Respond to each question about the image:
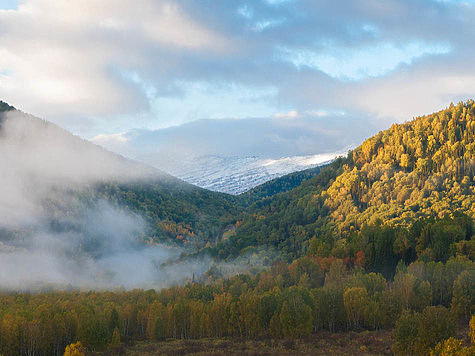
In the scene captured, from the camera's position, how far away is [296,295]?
7013 inches

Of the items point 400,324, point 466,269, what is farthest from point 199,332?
point 466,269

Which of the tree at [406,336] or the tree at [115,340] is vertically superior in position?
the tree at [406,336]

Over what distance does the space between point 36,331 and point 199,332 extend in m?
63.3

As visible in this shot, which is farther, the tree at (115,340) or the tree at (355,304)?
the tree at (115,340)

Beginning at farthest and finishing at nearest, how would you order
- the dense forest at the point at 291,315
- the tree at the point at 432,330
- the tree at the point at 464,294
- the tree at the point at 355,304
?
the tree at the point at 355,304
the dense forest at the point at 291,315
the tree at the point at 464,294
the tree at the point at 432,330

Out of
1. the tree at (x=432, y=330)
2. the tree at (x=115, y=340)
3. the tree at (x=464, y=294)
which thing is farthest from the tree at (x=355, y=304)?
the tree at (x=115, y=340)

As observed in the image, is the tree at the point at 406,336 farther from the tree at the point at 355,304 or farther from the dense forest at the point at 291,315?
the tree at the point at 355,304

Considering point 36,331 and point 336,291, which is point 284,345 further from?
point 36,331

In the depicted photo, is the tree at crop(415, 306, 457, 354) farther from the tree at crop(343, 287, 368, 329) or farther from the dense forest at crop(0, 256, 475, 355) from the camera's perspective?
the tree at crop(343, 287, 368, 329)

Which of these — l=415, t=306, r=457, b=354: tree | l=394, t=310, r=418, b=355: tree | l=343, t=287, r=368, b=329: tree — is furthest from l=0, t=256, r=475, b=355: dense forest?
l=415, t=306, r=457, b=354: tree

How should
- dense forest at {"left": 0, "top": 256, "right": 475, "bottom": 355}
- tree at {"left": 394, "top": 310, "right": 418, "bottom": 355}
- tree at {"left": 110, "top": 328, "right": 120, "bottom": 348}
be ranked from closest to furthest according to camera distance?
tree at {"left": 394, "top": 310, "right": 418, "bottom": 355}
dense forest at {"left": 0, "top": 256, "right": 475, "bottom": 355}
tree at {"left": 110, "top": 328, "right": 120, "bottom": 348}

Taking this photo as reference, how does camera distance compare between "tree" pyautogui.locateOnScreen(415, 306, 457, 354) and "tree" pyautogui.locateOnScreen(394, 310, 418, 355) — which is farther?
"tree" pyautogui.locateOnScreen(394, 310, 418, 355)

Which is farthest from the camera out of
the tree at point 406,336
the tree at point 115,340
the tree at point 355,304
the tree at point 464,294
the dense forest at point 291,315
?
the tree at point 115,340

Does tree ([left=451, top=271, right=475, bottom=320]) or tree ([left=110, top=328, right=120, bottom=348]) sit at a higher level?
tree ([left=451, top=271, right=475, bottom=320])
